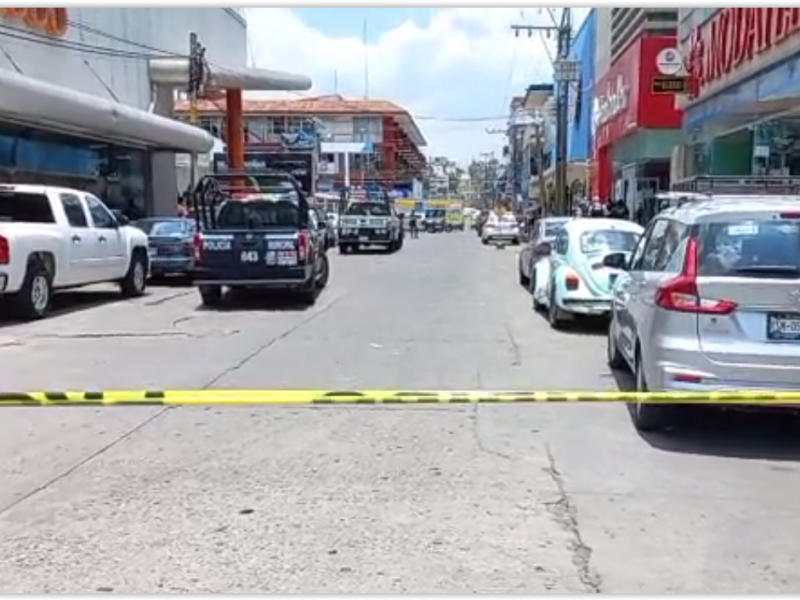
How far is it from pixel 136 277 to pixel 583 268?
30.0 feet

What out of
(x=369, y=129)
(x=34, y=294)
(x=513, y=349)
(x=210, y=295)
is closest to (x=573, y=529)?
(x=513, y=349)

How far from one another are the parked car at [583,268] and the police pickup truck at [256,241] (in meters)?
4.16

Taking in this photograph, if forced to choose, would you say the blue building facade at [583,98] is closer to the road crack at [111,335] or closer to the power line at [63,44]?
the power line at [63,44]

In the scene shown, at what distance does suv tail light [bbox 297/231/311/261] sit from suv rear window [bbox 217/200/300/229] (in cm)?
83

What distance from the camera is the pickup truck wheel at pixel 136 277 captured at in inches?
727

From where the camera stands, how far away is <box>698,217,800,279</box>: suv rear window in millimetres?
7059

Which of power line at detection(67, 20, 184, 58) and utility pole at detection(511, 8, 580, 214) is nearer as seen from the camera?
power line at detection(67, 20, 184, 58)

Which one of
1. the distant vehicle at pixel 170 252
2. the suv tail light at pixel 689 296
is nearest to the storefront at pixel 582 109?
the distant vehicle at pixel 170 252

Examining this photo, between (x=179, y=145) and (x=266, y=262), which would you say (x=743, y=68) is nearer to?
(x=266, y=262)

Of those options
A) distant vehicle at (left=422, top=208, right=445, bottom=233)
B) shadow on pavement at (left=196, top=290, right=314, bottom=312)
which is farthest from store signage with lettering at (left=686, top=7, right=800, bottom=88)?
distant vehicle at (left=422, top=208, right=445, bottom=233)

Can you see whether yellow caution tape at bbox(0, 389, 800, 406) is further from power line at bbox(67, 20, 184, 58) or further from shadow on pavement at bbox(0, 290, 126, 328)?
power line at bbox(67, 20, 184, 58)

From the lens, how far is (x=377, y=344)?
12297 mm

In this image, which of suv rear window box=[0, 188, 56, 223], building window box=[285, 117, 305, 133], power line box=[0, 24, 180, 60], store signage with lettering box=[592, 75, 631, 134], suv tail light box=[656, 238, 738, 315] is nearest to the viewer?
suv tail light box=[656, 238, 738, 315]

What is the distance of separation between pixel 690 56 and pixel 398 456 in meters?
Result: 21.3
